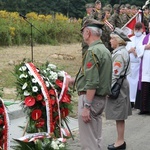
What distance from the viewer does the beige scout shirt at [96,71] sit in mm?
4691

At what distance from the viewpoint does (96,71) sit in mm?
4707

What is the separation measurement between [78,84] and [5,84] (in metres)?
5.82

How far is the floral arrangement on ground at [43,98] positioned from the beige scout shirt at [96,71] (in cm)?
53

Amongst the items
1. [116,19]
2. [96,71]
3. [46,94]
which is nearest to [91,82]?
[96,71]

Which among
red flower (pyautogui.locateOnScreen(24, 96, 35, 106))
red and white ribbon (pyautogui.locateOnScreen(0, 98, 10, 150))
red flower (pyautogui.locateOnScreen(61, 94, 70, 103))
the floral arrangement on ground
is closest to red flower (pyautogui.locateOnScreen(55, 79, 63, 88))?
the floral arrangement on ground

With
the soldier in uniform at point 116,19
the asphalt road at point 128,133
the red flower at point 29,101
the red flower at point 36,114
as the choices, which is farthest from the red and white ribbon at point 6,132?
the soldier in uniform at point 116,19

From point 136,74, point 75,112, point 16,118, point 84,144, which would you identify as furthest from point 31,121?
point 136,74

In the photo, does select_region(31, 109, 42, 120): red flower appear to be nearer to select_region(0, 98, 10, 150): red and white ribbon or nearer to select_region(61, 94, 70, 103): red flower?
select_region(61, 94, 70, 103): red flower

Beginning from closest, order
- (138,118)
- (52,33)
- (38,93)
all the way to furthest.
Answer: (38,93), (138,118), (52,33)

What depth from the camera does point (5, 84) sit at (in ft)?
34.1

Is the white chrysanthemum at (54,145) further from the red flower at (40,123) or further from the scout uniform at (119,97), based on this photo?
the scout uniform at (119,97)

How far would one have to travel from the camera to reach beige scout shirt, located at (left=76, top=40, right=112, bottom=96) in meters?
4.69

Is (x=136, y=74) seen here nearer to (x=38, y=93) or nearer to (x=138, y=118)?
(x=138, y=118)

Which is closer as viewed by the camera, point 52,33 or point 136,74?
point 136,74
